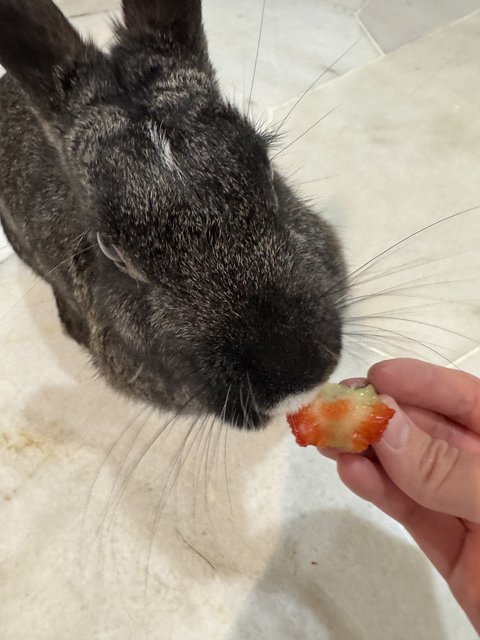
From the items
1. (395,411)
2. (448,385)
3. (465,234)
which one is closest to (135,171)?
(395,411)

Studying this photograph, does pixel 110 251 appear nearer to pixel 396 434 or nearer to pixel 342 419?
pixel 342 419

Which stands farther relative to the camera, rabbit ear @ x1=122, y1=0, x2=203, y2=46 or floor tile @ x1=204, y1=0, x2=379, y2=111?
floor tile @ x1=204, y1=0, x2=379, y2=111

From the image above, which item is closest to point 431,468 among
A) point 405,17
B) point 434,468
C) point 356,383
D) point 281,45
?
point 434,468

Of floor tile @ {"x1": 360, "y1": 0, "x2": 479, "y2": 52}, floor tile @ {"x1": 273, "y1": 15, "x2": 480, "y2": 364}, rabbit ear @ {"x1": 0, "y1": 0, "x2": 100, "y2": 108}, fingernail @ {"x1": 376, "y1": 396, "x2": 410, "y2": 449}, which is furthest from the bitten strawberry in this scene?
floor tile @ {"x1": 360, "y1": 0, "x2": 479, "y2": 52}

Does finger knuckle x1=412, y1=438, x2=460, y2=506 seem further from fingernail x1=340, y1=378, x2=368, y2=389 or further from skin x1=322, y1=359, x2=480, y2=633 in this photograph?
fingernail x1=340, y1=378, x2=368, y2=389

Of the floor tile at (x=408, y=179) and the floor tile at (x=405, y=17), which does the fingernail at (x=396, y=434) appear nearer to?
the floor tile at (x=408, y=179)

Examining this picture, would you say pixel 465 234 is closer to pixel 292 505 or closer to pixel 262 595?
pixel 292 505
